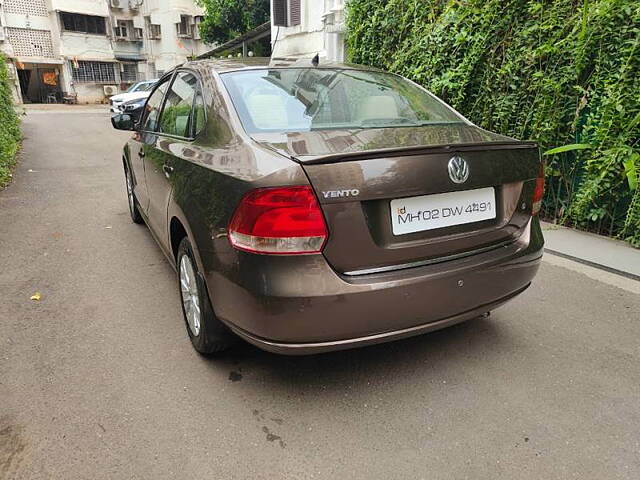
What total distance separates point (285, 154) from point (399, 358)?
134cm

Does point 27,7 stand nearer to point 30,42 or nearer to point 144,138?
point 30,42

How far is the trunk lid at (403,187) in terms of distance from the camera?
1.93 meters

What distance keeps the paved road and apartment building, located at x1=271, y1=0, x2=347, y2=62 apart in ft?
26.8

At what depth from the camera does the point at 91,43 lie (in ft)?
114

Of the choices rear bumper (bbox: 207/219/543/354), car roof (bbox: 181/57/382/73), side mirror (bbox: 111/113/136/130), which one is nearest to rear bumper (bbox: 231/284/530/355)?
rear bumper (bbox: 207/219/543/354)

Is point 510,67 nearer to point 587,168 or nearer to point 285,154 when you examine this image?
point 587,168

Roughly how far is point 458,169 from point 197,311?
5.06 ft

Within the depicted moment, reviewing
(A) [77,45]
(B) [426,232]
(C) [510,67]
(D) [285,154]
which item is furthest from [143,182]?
(A) [77,45]

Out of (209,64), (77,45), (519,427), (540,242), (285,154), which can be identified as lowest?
(519,427)

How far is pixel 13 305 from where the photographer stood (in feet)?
11.0

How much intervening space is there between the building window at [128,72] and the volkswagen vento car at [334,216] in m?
38.9

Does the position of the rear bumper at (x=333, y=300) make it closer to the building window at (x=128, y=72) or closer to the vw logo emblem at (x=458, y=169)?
the vw logo emblem at (x=458, y=169)

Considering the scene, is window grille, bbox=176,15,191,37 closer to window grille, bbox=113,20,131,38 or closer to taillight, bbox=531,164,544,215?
window grille, bbox=113,20,131,38

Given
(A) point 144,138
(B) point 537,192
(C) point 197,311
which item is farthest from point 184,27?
(B) point 537,192
